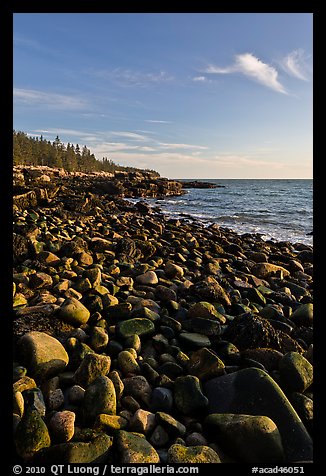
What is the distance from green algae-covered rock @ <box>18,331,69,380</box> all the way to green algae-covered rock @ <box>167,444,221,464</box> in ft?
4.02

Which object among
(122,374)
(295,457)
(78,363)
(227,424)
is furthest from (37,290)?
(295,457)

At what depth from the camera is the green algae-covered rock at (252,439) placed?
6.31 feet

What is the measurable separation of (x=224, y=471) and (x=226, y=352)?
1437 millimetres

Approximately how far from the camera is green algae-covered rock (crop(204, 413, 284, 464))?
1924mm

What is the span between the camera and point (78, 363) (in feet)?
8.54

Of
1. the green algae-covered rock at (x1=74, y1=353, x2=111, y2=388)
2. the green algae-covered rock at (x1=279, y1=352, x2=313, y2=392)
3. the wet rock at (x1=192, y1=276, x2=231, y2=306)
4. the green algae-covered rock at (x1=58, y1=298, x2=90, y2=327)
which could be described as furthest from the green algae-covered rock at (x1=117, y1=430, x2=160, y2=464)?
the wet rock at (x1=192, y1=276, x2=231, y2=306)

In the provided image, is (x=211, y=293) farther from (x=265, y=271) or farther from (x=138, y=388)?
(x=265, y=271)

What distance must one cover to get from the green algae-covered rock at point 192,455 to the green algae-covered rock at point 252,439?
0.17 metres

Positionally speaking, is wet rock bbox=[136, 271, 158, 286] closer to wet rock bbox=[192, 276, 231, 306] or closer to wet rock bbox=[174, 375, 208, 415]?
wet rock bbox=[192, 276, 231, 306]

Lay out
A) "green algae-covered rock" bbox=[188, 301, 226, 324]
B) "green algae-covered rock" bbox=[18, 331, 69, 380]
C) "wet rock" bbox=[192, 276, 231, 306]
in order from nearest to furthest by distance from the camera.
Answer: "green algae-covered rock" bbox=[18, 331, 69, 380]
"green algae-covered rock" bbox=[188, 301, 226, 324]
"wet rock" bbox=[192, 276, 231, 306]

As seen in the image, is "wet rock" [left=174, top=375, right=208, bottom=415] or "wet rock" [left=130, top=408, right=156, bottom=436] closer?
"wet rock" [left=130, top=408, right=156, bottom=436]

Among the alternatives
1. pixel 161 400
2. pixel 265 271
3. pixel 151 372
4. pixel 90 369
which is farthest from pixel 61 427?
pixel 265 271

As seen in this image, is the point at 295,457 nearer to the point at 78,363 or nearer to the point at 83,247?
the point at 78,363
